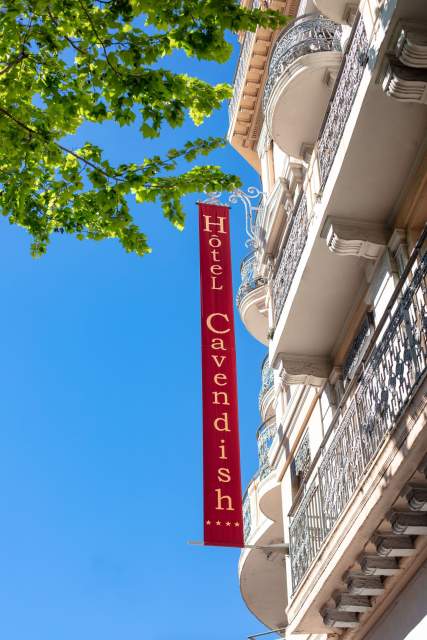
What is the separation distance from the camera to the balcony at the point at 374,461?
771 centimetres

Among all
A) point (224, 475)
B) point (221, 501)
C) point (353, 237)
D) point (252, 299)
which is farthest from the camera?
point (252, 299)

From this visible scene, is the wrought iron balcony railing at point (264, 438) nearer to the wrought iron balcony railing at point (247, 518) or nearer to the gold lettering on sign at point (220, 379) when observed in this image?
the wrought iron balcony railing at point (247, 518)

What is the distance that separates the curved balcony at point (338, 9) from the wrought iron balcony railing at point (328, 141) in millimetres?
1906

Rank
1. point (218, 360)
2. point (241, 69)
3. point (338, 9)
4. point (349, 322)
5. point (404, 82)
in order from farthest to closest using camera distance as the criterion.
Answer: point (241, 69) → point (218, 360) → point (349, 322) → point (338, 9) → point (404, 82)

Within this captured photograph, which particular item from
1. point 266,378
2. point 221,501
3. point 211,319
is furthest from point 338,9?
point 266,378

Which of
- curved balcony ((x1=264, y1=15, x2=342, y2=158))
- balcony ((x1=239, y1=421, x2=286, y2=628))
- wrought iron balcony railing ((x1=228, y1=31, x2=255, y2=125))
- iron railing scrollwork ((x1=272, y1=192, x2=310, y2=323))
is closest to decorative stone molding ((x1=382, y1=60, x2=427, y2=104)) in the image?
iron railing scrollwork ((x1=272, y1=192, x2=310, y2=323))

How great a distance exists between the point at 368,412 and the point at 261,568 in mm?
9298

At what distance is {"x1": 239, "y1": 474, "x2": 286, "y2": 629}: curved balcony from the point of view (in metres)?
16.6

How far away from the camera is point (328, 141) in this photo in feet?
37.8

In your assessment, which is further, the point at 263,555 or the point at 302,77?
the point at 263,555

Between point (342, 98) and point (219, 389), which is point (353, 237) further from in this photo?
point (219, 389)

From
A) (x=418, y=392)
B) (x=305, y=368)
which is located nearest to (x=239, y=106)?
(x=305, y=368)

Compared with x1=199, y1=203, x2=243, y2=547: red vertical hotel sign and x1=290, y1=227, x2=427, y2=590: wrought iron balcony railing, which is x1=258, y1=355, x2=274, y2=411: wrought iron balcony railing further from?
x1=290, y1=227, x2=427, y2=590: wrought iron balcony railing

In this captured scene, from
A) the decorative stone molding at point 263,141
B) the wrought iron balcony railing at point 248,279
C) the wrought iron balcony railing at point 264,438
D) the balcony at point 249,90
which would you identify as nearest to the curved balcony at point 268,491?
the wrought iron balcony railing at point 264,438
